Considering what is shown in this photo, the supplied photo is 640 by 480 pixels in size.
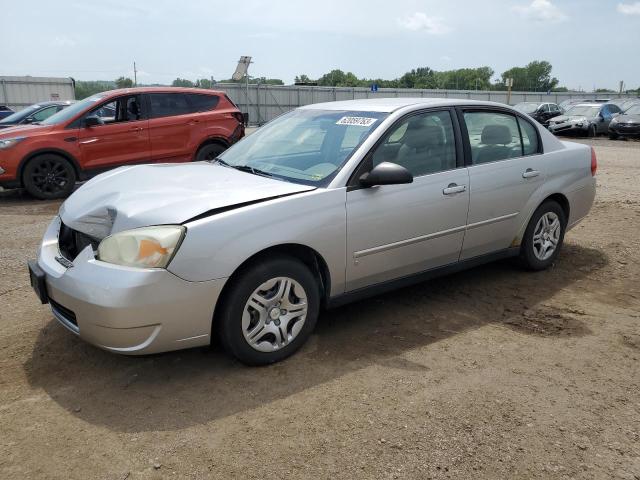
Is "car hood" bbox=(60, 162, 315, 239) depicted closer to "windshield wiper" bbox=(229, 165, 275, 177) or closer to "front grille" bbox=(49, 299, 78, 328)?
"windshield wiper" bbox=(229, 165, 275, 177)

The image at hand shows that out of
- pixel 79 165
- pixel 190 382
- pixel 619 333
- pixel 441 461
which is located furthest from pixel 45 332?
pixel 79 165

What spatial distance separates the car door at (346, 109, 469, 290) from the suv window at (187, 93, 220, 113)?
6.51m

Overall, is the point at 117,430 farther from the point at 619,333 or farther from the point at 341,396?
the point at 619,333

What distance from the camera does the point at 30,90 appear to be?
26.1m

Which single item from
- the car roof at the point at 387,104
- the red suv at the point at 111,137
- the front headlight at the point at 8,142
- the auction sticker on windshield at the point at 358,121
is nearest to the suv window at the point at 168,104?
the red suv at the point at 111,137

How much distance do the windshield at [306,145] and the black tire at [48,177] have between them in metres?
5.39

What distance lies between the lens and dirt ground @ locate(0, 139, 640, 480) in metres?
2.54

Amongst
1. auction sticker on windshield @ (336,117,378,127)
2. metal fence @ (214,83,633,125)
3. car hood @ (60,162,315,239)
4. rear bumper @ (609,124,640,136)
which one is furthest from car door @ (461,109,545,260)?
metal fence @ (214,83,633,125)

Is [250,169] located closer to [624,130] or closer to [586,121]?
[624,130]

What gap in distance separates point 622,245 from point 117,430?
5.65 m

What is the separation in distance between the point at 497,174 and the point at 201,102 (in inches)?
269

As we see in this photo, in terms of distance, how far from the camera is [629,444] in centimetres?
269

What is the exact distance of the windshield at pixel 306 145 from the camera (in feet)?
12.4

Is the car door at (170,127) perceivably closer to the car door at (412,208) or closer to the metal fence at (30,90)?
the car door at (412,208)
